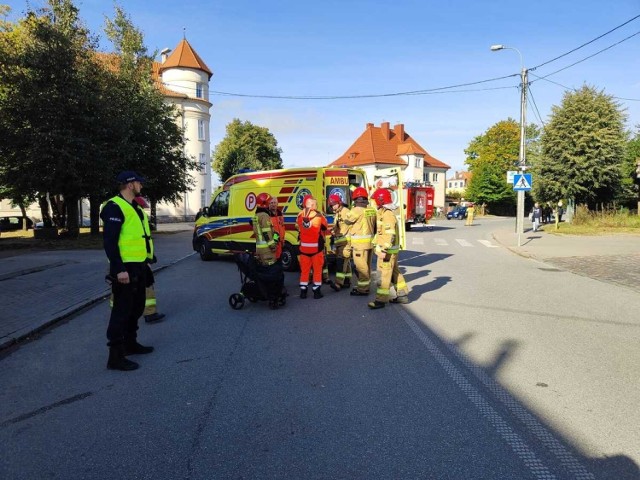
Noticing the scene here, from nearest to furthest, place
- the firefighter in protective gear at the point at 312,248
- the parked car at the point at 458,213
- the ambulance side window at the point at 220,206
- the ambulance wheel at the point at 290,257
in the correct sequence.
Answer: the firefighter in protective gear at the point at 312,248, the ambulance wheel at the point at 290,257, the ambulance side window at the point at 220,206, the parked car at the point at 458,213

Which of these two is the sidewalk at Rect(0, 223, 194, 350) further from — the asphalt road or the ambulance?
the ambulance

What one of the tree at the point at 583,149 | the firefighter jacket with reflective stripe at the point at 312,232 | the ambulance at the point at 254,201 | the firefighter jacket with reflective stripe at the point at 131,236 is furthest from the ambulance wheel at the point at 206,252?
the tree at the point at 583,149

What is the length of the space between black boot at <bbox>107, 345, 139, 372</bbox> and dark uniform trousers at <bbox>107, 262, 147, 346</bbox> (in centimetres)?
7

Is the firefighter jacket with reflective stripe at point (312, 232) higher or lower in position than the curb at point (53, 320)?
higher

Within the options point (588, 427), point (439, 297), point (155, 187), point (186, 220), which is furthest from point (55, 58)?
point (186, 220)

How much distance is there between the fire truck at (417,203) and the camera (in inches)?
1115

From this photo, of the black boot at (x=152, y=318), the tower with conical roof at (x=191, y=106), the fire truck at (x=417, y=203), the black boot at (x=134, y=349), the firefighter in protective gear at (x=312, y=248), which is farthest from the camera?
the tower with conical roof at (x=191, y=106)

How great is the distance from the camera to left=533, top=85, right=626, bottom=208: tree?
26.3m

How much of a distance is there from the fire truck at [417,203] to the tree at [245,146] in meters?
32.5

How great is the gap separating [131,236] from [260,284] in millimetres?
2674

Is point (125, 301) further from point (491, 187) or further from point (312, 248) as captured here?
point (491, 187)

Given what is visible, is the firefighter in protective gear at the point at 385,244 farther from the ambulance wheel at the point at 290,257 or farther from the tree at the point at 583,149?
the tree at the point at 583,149

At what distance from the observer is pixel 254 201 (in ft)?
41.0

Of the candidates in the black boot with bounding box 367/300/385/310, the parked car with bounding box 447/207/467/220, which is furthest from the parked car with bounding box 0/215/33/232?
the parked car with bounding box 447/207/467/220
